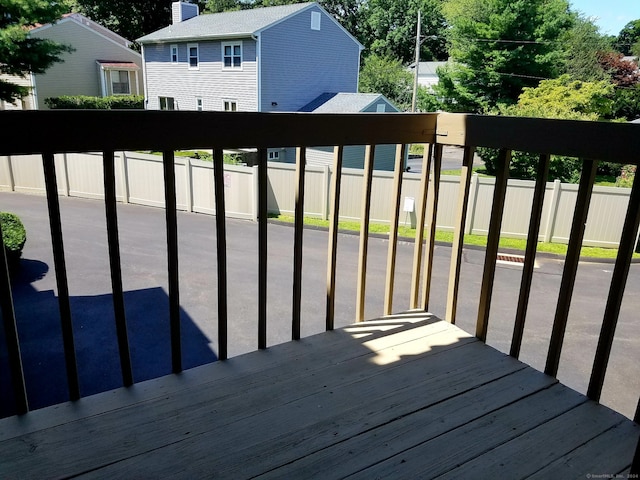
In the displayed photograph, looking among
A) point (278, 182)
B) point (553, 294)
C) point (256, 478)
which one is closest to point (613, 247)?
point (553, 294)

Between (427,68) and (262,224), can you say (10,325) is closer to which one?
(262,224)

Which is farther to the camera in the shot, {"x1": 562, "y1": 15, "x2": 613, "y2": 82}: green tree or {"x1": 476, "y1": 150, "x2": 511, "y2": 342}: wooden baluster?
{"x1": 562, "y1": 15, "x2": 613, "y2": 82}: green tree

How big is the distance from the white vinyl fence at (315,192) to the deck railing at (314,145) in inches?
330

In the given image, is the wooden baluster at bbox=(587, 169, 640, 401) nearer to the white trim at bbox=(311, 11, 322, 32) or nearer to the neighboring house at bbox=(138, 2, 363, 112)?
the neighboring house at bbox=(138, 2, 363, 112)

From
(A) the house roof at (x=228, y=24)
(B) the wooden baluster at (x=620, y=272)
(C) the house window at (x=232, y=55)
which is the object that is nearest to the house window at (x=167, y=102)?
(A) the house roof at (x=228, y=24)

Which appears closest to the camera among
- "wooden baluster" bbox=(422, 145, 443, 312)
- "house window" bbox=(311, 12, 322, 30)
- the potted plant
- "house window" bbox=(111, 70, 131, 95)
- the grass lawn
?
"wooden baluster" bbox=(422, 145, 443, 312)

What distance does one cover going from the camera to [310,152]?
15.9 metres

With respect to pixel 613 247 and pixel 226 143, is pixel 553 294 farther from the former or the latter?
pixel 226 143

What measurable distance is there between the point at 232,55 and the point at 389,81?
859cm

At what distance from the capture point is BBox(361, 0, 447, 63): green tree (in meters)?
27.4

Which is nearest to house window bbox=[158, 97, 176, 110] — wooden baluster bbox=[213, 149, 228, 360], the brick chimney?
the brick chimney

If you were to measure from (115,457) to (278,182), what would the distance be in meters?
10.4

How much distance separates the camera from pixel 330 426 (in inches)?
56.5

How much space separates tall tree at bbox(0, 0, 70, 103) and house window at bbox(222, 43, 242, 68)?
709 cm
